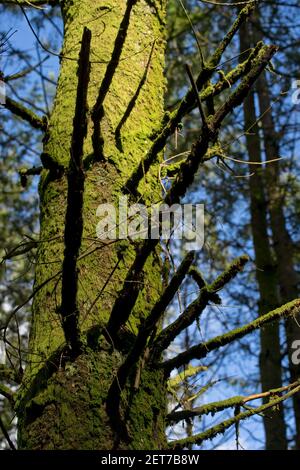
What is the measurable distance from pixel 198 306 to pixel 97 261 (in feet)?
1.34

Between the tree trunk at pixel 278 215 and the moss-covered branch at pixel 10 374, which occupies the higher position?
the tree trunk at pixel 278 215

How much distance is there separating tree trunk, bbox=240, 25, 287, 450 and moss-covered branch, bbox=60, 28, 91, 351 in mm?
4223

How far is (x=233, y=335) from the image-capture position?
1850 millimetres

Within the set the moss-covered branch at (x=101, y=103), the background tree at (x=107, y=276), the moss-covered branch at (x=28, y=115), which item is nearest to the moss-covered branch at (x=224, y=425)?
the background tree at (x=107, y=276)

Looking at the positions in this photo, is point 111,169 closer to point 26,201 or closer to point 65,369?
point 65,369

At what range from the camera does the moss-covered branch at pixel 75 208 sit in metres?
1.40

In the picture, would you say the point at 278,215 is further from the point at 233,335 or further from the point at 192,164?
the point at 192,164

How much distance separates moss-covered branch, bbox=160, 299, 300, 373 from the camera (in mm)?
1831

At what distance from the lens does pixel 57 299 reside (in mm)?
1853

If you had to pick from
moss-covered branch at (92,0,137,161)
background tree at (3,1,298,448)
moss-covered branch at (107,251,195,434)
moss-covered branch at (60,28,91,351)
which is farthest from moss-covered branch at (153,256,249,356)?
moss-covered branch at (92,0,137,161)

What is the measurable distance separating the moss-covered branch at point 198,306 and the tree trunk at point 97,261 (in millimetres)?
91

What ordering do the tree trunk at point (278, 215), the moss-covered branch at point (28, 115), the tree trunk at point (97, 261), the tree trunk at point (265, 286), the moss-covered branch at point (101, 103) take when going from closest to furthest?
1. the tree trunk at point (97, 261)
2. the moss-covered branch at point (101, 103)
3. the moss-covered branch at point (28, 115)
4. the tree trunk at point (265, 286)
5. the tree trunk at point (278, 215)

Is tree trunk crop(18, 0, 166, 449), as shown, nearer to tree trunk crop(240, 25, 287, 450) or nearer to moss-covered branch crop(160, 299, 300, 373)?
moss-covered branch crop(160, 299, 300, 373)

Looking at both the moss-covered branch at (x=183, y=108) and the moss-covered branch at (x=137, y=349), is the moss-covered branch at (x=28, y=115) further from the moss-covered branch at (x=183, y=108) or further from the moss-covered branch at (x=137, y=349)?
the moss-covered branch at (x=137, y=349)
